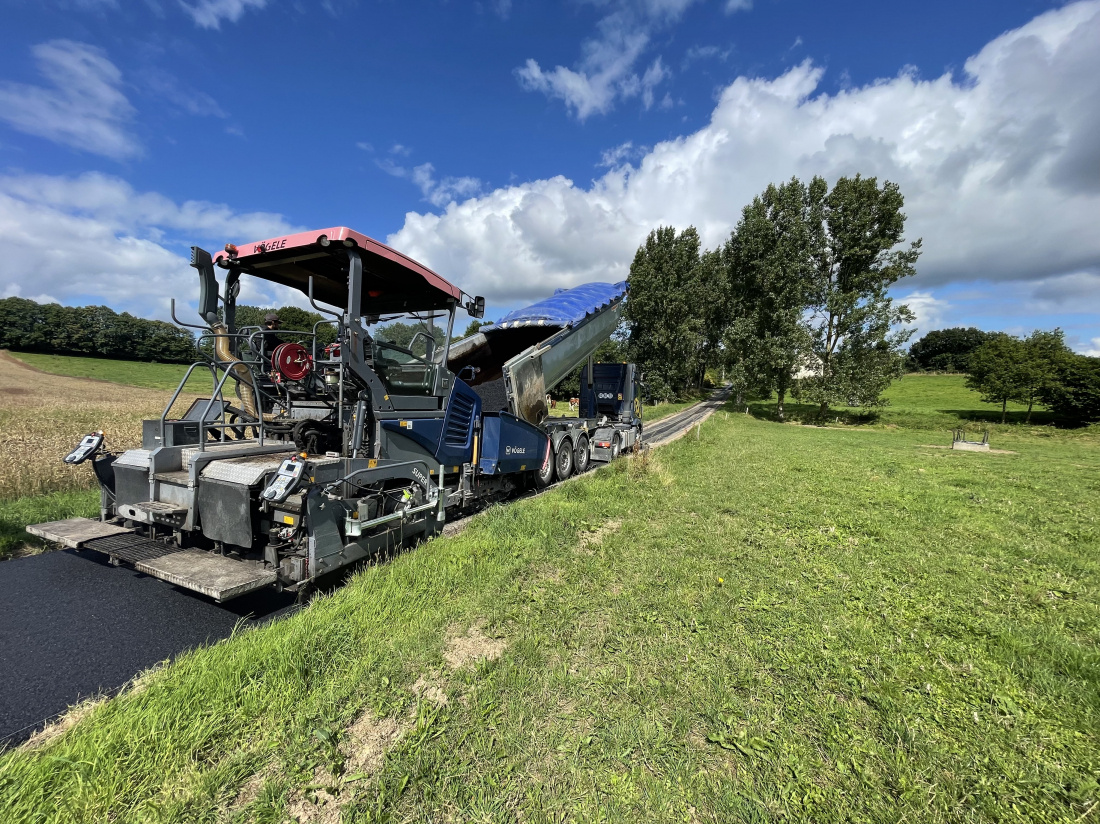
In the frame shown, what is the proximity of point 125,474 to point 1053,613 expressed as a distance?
9.07m

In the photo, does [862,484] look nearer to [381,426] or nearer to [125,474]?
[381,426]

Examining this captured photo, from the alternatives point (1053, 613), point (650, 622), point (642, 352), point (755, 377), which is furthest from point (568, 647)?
point (642, 352)

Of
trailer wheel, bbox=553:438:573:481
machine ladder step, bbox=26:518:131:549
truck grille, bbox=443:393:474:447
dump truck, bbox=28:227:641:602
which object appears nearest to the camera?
dump truck, bbox=28:227:641:602

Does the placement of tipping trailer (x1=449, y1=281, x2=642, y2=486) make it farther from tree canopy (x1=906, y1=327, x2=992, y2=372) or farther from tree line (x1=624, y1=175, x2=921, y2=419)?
tree canopy (x1=906, y1=327, x2=992, y2=372)

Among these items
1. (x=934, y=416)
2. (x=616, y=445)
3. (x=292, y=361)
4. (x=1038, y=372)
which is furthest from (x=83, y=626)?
(x=1038, y=372)

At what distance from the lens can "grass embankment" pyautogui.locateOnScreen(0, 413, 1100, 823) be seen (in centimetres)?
215

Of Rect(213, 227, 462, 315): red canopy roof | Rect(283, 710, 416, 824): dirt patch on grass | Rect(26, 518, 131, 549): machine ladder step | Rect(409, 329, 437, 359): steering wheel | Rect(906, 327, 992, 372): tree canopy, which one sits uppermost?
→ Rect(906, 327, 992, 372): tree canopy

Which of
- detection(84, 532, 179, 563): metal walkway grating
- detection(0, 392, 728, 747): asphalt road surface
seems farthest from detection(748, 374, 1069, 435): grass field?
detection(84, 532, 179, 563): metal walkway grating

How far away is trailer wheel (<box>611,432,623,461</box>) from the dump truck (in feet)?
19.2

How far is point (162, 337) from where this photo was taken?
172 ft

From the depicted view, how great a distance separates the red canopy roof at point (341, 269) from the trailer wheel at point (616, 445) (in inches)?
305

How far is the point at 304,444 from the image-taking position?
510cm

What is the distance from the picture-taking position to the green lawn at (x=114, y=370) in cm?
3797

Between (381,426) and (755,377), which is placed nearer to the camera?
(381,426)
